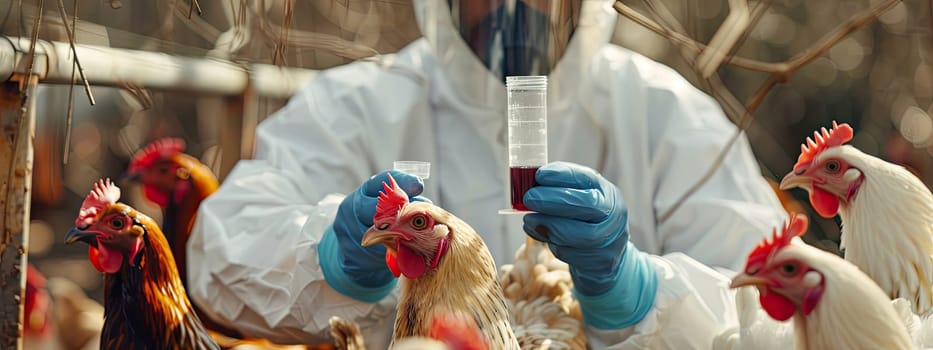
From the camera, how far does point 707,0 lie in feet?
13.6

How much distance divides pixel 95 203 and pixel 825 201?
1026mm

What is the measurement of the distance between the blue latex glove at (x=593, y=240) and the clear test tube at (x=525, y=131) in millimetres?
32

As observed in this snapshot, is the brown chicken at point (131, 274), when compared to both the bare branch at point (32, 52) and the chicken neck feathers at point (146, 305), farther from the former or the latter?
the bare branch at point (32, 52)

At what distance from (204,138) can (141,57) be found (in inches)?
66.4

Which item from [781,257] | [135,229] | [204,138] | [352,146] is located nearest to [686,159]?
[352,146]

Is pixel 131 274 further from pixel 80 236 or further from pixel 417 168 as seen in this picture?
pixel 417 168

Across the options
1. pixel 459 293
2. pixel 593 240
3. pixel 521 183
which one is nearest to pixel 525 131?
pixel 521 183

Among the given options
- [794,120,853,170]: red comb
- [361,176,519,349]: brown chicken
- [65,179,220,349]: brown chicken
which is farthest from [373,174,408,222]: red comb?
[794,120,853,170]: red comb

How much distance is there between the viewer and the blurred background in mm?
2334

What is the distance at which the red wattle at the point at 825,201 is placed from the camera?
1.31 meters

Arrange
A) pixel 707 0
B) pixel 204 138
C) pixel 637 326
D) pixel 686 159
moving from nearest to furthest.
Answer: pixel 637 326 < pixel 686 159 < pixel 204 138 < pixel 707 0

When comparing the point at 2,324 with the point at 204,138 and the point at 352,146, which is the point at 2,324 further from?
the point at 204,138

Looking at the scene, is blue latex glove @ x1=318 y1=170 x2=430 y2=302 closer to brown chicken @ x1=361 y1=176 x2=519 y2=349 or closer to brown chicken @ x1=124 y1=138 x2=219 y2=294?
brown chicken @ x1=361 y1=176 x2=519 y2=349

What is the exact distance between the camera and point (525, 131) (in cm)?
133
